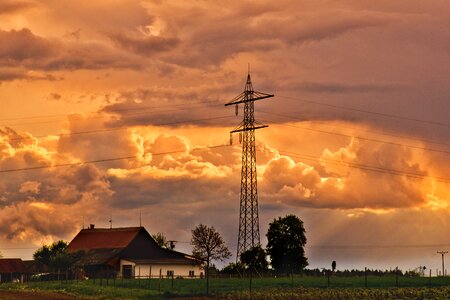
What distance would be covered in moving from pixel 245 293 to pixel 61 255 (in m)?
57.3

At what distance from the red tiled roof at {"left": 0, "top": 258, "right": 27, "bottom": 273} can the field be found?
34.7 metres

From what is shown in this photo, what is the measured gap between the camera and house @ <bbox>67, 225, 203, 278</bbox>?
142625 mm

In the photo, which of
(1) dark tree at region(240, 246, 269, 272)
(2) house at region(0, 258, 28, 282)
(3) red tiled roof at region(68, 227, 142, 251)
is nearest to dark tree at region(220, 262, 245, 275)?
(1) dark tree at region(240, 246, 269, 272)

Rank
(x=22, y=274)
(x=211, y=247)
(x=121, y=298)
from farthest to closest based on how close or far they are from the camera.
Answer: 1. (x=22, y=274)
2. (x=211, y=247)
3. (x=121, y=298)

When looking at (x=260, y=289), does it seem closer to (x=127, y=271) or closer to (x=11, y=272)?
(x=127, y=271)

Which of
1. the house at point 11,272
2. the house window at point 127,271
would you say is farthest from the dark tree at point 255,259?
the house at point 11,272

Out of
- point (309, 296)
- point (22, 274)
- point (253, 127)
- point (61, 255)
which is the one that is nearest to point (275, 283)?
point (309, 296)

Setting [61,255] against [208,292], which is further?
[61,255]

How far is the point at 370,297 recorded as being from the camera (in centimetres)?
9862

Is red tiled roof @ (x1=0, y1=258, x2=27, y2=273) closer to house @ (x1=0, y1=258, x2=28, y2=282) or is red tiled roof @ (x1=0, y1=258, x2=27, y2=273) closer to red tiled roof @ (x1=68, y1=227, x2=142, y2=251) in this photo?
house @ (x1=0, y1=258, x2=28, y2=282)

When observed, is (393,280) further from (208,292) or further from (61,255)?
(61,255)

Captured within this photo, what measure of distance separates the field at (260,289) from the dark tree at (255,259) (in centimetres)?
1465

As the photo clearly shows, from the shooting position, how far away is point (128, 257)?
147750 mm

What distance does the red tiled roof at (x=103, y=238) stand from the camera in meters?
153
